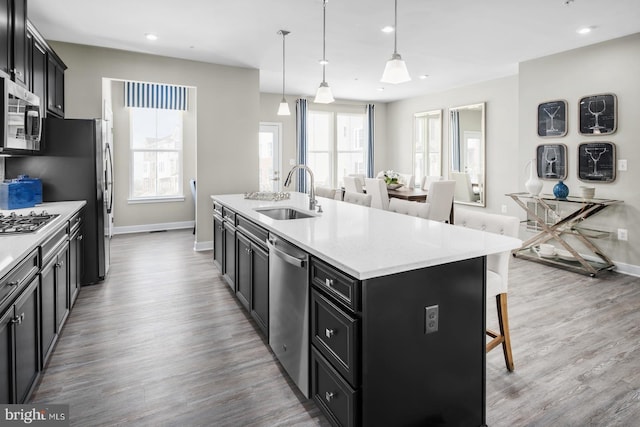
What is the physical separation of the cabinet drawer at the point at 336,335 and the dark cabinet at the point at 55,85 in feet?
11.7

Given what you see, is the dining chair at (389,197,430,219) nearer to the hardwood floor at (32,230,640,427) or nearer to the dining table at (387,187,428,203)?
the hardwood floor at (32,230,640,427)

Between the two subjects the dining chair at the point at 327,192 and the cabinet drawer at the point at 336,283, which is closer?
the cabinet drawer at the point at 336,283

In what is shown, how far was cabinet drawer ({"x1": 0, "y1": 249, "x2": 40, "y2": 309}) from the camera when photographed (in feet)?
5.18

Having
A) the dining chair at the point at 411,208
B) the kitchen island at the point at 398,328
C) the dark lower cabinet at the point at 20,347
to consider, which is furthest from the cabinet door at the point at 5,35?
the dining chair at the point at 411,208

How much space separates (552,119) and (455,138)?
2.41m

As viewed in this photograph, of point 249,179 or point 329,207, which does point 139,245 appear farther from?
point 329,207

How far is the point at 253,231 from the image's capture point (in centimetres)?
274

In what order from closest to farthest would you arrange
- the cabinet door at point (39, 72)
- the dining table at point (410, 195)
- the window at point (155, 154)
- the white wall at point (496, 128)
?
the cabinet door at point (39, 72)
the dining table at point (410, 195)
the white wall at point (496, 128)
the window at point (155, 154)

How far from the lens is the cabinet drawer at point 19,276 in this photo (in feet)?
5.18

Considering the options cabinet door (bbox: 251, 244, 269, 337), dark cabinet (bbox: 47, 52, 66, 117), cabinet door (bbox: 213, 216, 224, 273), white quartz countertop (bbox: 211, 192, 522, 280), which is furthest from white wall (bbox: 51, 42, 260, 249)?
cabinet door (bbox: 251, 244, 269, 337)

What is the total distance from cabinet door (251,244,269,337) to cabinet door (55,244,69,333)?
50.3 inches

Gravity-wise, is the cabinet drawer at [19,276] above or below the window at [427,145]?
below

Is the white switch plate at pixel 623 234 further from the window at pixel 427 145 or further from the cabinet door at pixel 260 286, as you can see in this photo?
the cabinet door at pixel 260 286

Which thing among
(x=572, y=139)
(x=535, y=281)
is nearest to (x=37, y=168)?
(x=535, y=281)
